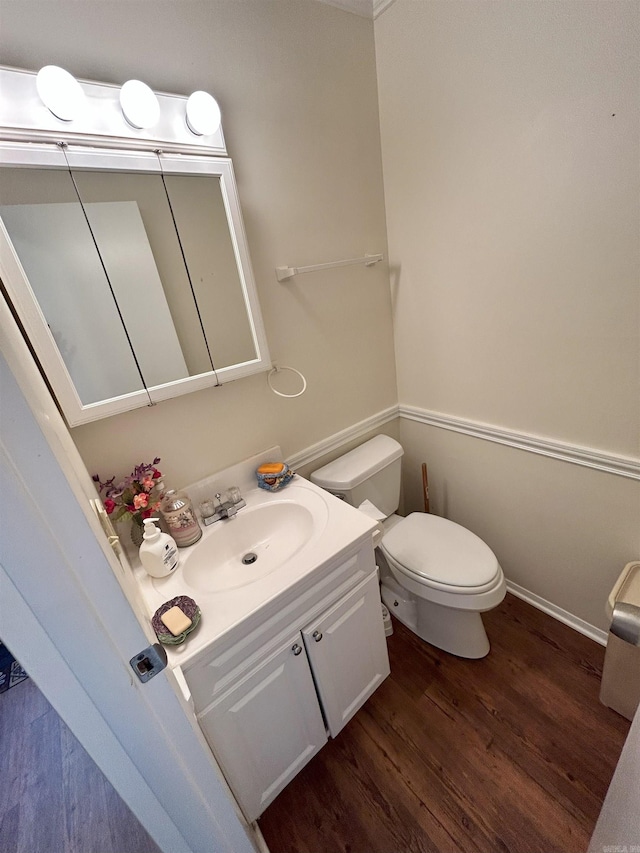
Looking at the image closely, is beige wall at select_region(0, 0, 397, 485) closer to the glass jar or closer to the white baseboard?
the glass jar

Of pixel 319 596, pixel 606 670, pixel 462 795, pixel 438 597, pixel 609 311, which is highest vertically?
pixel 609 311

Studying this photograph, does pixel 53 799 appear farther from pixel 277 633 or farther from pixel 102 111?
pixel 102 111

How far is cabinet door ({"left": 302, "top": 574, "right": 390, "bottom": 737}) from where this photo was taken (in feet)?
3.33

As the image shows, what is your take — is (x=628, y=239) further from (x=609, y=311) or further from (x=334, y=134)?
(x=334, y=134)

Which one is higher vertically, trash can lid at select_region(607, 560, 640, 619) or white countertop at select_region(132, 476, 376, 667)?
white countertop at select_region(132, 476, 376, 667)

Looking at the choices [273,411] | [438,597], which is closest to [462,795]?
[438,597]

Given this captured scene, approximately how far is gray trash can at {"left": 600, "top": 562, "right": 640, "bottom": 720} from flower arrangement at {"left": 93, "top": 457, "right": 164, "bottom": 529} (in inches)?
54.0

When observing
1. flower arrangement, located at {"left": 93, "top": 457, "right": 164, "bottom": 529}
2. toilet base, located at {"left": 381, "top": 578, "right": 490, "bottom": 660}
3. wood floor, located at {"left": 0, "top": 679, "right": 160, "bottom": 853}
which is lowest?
wood floor, located at {"left": 0, "top": 679, "right": 160, "bottom": 853}

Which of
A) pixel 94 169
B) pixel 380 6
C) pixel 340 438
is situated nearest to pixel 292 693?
pixel 340 438

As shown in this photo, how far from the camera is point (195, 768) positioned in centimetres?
59

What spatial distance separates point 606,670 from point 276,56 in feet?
7.44

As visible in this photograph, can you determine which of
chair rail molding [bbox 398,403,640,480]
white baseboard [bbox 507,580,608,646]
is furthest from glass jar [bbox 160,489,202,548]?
white baseboard [bbox 507,580,608,646]

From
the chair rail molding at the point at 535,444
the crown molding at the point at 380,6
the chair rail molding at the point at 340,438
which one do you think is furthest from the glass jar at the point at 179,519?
the crown molding at the point at 380,6

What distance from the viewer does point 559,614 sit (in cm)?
150
